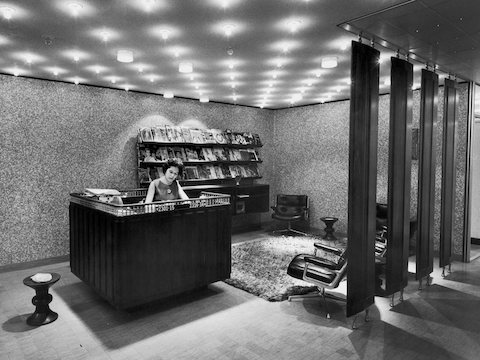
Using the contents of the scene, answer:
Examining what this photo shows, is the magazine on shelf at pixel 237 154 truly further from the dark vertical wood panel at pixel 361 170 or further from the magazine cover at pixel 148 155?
the dark vertical wood panel at pixel 361 170

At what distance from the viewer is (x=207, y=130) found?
7.51m

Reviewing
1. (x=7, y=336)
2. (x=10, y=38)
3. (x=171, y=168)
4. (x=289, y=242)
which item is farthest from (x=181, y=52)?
(x=289, y=242)

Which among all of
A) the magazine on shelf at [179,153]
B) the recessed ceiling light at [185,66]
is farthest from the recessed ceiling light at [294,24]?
the magazine on shelf at [179,153]

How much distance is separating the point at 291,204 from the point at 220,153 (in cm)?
207

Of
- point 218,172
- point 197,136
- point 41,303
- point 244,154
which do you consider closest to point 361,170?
point 41,303

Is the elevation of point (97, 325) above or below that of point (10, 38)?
below

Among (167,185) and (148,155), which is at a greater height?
(148,155)

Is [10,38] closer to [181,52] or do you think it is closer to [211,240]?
[181,52]

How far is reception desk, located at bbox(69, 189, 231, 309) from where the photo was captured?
366cm

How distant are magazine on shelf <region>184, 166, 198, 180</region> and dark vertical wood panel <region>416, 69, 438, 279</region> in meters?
4.26

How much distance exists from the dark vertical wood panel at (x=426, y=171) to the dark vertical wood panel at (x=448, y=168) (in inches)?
22.2

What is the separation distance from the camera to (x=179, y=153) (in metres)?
7.07

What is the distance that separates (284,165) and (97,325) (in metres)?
6.17

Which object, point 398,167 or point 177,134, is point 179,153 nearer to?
point 177,134
